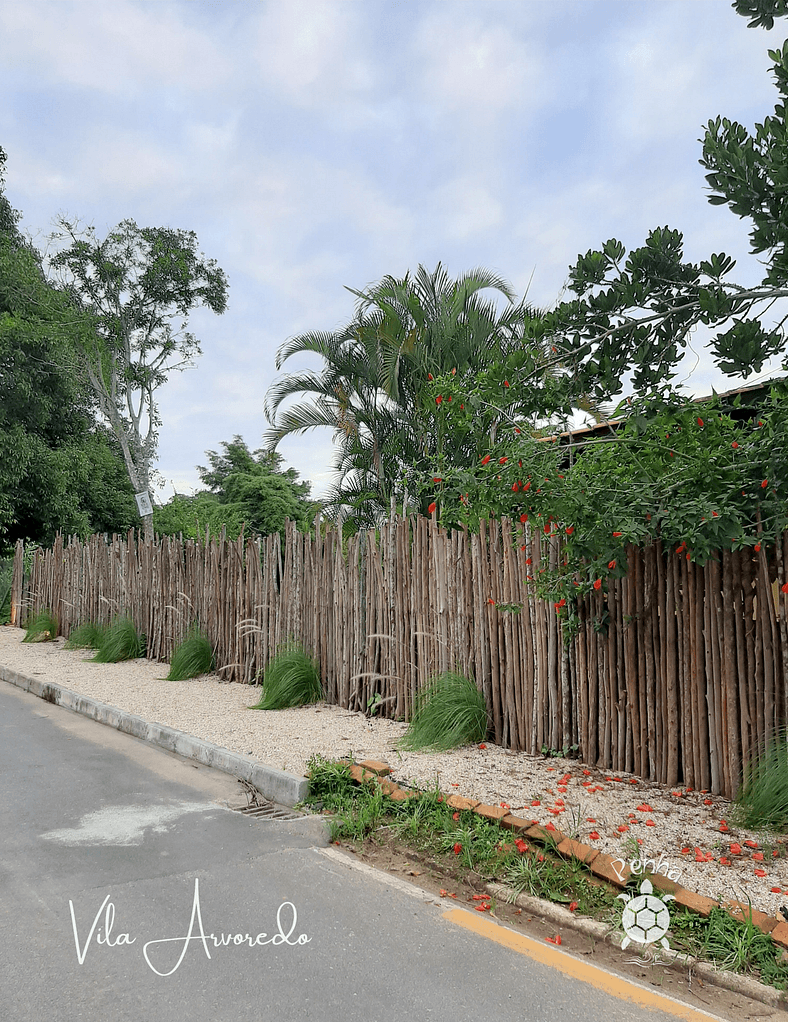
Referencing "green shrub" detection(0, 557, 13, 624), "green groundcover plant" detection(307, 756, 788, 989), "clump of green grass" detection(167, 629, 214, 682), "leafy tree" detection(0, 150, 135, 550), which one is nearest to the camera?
"green groundcover plant" detection(307, 756, 788, 989)

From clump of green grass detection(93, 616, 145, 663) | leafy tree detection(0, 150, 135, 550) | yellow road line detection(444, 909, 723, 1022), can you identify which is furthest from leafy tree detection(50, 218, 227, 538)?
yellow road line detection(444, 909, 723, 1022)

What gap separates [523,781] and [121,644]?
7.96 m

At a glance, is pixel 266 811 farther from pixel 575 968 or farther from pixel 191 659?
pixel 191 659

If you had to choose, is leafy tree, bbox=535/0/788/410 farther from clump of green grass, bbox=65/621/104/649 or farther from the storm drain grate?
clump of green grass, bbox=65/621/104/649

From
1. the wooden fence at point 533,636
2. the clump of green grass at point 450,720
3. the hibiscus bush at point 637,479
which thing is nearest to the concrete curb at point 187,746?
the clump of green grass at point 450,720

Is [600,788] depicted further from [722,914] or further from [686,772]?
[722,914]

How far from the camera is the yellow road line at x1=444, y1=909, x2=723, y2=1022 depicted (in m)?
2.63

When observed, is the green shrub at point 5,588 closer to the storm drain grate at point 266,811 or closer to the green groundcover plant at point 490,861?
the storm drain grate at point 266,811

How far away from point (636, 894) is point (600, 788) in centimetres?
143

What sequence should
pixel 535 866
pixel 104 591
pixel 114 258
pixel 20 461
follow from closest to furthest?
1. pixel 535 866
2. pixel 104 591
3. pixel 20 461
4. pixel 114 258

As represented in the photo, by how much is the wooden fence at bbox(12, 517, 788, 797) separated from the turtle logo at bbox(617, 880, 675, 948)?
1.53 metres

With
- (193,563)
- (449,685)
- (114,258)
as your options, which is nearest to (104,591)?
(193,563)

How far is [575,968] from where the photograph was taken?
9.46 feet

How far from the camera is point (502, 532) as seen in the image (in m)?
6.01
